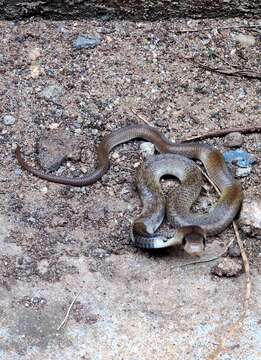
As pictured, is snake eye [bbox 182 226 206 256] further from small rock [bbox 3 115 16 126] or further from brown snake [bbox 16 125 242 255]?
small rock [bbox 3 115 16 126]

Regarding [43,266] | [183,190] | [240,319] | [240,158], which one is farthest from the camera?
[240,158]

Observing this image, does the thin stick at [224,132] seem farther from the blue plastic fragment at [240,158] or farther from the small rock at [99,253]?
the small rock at [99,253]

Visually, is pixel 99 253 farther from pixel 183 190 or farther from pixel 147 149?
pixel 147 149

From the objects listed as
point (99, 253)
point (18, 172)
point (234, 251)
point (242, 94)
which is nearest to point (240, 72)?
point (242, 94)

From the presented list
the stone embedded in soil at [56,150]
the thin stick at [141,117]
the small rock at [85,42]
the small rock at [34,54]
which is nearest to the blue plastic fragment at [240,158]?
the thin stick at [141,117]

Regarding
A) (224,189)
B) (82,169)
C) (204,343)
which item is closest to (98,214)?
(82,169)

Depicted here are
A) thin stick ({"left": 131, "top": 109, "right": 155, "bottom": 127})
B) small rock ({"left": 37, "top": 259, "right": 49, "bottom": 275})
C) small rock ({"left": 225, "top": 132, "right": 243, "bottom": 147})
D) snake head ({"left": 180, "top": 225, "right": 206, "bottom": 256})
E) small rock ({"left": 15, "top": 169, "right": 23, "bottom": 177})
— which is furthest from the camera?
thin stick ({"left": 131, "top": 109, "right": 155, "bottom": 127})

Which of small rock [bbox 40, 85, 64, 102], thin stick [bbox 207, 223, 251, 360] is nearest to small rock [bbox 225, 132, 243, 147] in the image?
thin stick [bbox 207, 223, 251, 360]
